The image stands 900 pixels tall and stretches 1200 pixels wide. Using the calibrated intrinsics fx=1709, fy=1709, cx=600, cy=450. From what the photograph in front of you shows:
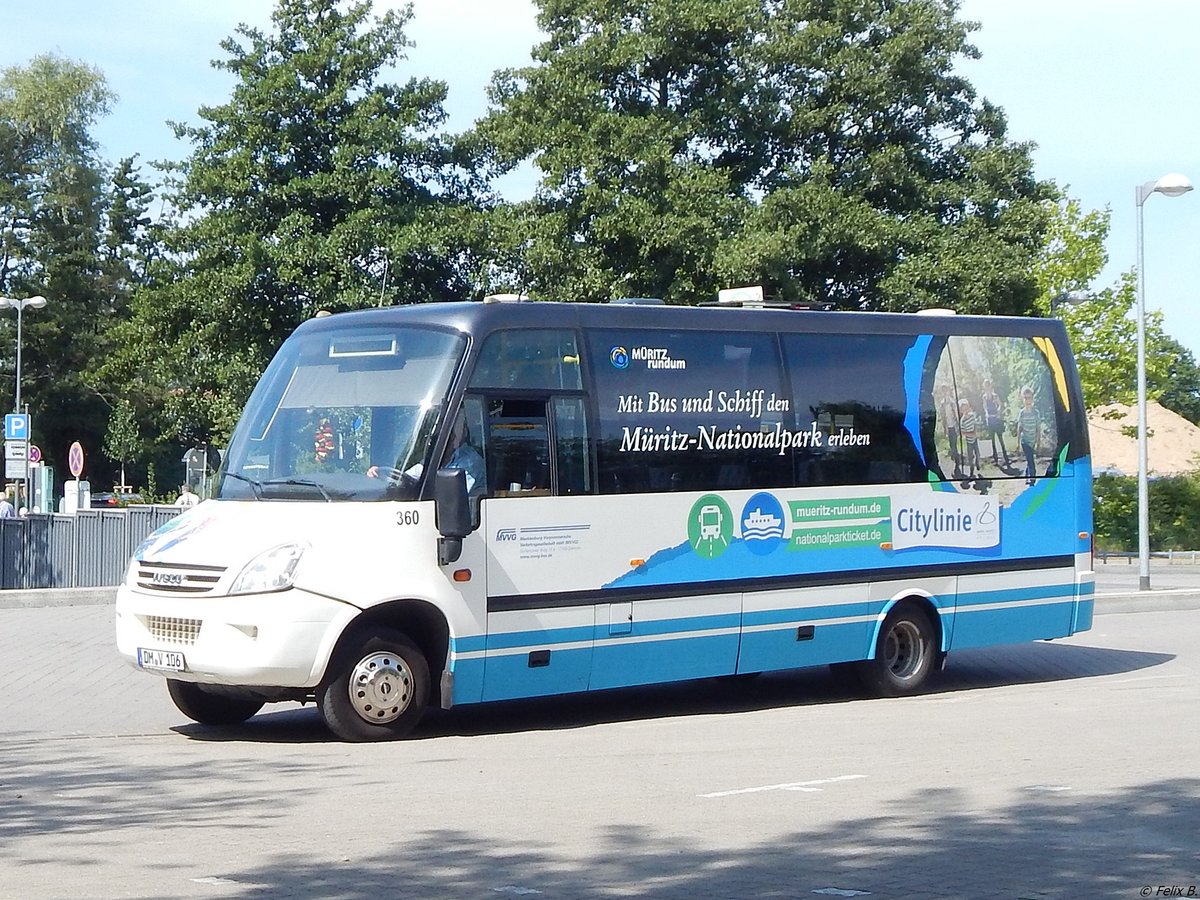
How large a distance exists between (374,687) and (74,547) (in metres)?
16.7

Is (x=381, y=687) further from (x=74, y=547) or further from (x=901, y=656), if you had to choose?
(x=74, y=547)

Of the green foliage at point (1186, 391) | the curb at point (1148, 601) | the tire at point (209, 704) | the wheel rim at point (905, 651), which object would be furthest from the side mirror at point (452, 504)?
the green foliage at point (1186, 391)

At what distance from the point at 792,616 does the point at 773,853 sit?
20.5ft

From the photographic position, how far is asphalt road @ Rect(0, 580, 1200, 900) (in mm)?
6727

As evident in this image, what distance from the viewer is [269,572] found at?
10875 millimetres

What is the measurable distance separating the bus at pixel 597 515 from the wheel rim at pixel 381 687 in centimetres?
1

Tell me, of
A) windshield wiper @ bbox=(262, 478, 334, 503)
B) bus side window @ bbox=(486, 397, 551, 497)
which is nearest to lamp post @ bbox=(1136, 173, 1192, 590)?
bus side window @ bbox=(486, 397, 551, 497)

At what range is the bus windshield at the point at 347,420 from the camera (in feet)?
37.4

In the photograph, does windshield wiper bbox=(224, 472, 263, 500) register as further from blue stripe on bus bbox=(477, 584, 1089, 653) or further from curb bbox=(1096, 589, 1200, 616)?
curb bbox=(1096, 589, 1200, 616)

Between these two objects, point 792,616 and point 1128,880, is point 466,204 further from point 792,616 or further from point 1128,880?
point 1128,880

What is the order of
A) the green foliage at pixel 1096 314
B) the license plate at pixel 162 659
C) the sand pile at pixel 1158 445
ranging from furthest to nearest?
1. the sand pile at pixel 1158 445
2. the green foliage at pixel 1096 314
3. the license plate at pixel 162 659

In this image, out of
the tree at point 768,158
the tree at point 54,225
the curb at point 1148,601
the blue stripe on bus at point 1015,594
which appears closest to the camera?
the blue stripe on bus at point 1015,594

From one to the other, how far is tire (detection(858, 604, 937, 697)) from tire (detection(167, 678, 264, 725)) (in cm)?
506

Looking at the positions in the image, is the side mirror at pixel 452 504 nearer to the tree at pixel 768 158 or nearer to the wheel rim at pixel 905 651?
the wheel rim at pixel 905 651
